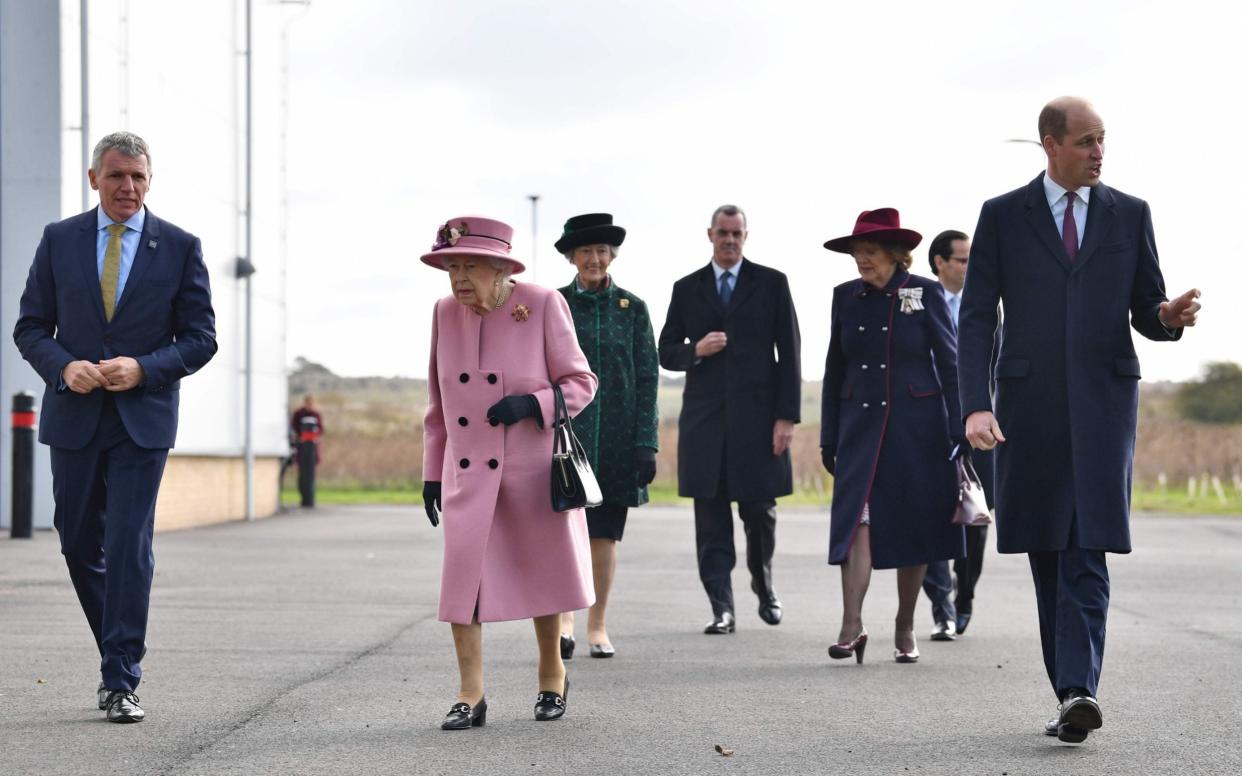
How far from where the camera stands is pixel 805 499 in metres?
40.8

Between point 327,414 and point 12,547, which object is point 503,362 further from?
point 327,414

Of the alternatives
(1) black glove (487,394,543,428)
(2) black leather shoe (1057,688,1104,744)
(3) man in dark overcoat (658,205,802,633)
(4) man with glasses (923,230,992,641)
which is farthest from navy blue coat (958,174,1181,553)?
(3) man in dark overcoat (658,205,802,633)

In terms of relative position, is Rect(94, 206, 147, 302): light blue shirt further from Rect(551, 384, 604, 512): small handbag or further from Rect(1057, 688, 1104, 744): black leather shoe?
Rect(1057, 688, 1104, 744): black leather shoe

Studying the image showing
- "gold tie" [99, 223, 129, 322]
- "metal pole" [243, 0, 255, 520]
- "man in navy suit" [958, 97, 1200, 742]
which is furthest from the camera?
"metal pole" [243, 0, 255, 520]

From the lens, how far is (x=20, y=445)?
18141 mm

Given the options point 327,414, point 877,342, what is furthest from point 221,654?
point 327,414

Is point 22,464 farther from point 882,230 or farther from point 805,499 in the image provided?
point 805,499

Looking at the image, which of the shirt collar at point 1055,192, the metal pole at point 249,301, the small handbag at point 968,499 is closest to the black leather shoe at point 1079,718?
the shirt collar at point 1055,192

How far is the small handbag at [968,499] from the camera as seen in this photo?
9.23m

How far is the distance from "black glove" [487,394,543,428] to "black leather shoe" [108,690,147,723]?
170 cm

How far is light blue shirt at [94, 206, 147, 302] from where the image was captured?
7305mm

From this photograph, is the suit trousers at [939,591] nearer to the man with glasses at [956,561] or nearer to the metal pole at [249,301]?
the man with glasses at [956,561]

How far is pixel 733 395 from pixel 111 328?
4734mm

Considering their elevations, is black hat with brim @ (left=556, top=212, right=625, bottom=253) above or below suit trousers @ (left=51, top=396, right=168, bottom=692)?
above
